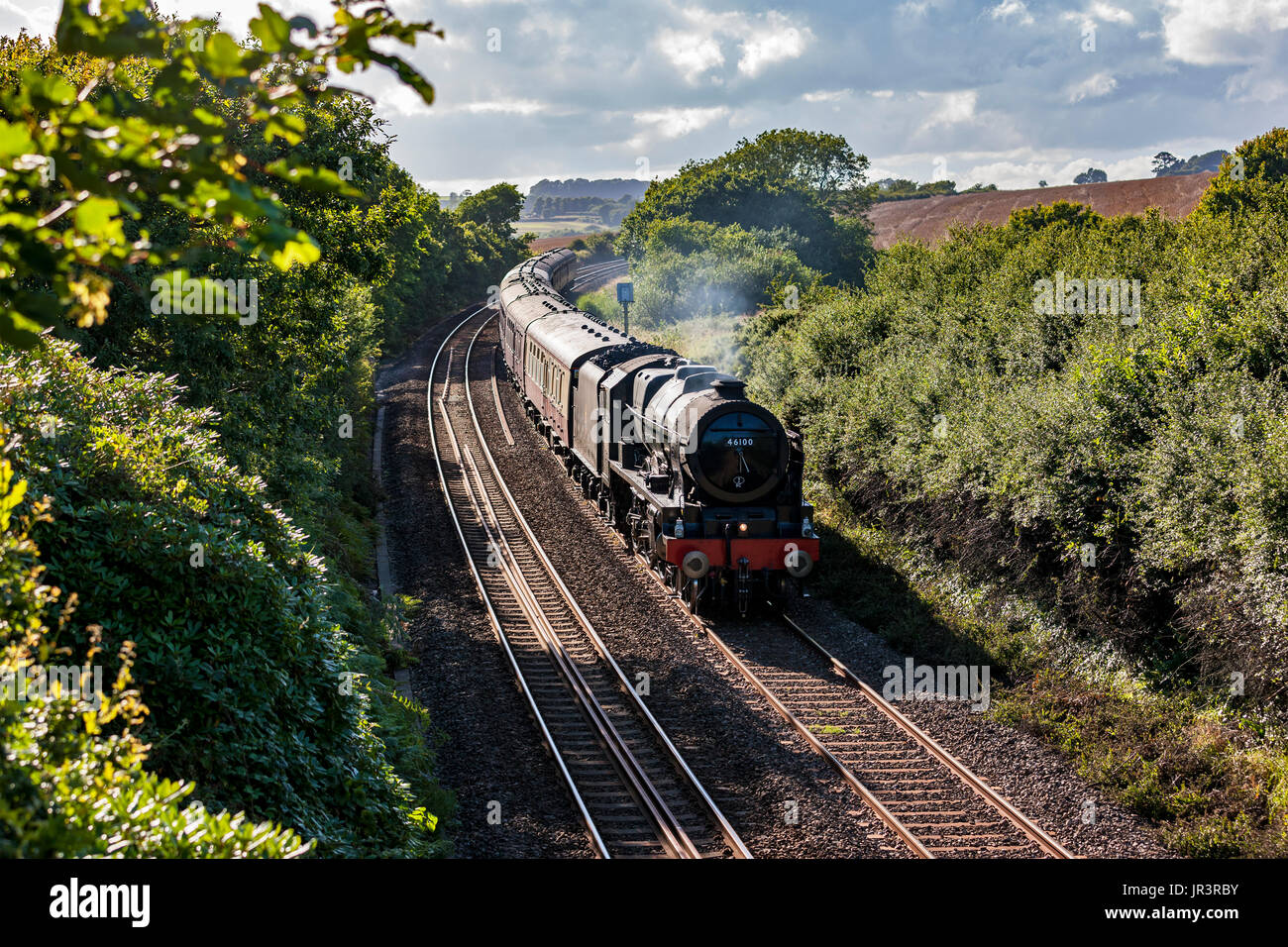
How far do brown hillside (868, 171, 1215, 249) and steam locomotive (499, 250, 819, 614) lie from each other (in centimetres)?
4130

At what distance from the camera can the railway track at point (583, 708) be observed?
978 centimetres

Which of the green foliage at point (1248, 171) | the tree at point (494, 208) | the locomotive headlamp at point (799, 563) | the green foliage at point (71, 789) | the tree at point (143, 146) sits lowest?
the locomotive headlamp at point (799, 563)

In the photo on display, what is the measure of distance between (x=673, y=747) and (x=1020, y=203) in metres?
68.6

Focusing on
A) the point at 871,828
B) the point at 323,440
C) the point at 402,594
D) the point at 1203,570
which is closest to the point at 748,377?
the point at 323,440

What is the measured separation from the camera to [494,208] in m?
87.2

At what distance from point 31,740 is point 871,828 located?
317 inches

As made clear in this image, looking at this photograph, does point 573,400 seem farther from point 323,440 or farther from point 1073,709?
point 1073,709

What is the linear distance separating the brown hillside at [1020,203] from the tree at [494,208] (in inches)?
1334

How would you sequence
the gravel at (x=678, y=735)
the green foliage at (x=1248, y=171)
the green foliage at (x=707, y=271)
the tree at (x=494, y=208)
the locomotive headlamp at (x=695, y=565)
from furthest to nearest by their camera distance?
1. the tree at (x=494, y=208)
2. the green foliage at (x=707, y=271)
3. the green foliage at (x=1248, y=171)
4. the locomotive headlamp at (x=695, y=565)
5. the gravel at (x=678, y=735)

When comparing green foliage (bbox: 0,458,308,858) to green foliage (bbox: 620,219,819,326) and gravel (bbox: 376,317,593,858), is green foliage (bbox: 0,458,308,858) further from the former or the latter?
green foliage (bbox: 620,219,819,326)

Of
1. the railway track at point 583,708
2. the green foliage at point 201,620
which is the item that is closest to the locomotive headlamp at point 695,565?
the railway track at point 583,708

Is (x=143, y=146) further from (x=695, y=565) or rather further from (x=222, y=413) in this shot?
(x=695, y=565)

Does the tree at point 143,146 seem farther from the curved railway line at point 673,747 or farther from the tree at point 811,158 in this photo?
the tree at point 811,158
